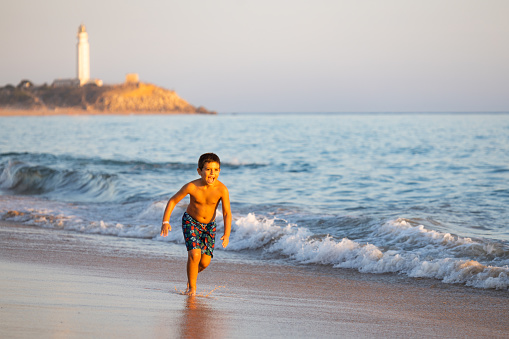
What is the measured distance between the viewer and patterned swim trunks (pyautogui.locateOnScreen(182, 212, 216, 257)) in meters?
5.07

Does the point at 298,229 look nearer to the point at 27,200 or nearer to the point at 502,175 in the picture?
the point at 27,200

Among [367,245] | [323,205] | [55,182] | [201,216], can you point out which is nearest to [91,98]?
[55,182]

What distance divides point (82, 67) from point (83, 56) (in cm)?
996

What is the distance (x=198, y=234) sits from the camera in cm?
509

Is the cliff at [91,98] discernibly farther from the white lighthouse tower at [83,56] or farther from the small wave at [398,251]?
the small wave at [398,251]

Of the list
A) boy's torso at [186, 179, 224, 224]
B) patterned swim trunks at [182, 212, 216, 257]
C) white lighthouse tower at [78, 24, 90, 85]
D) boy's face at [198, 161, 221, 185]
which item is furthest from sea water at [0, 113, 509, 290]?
white lighthouse tower at [78, 24, 90, 85]

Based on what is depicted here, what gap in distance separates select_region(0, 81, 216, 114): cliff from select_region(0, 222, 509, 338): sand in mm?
134169

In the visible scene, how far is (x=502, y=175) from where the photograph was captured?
16812 mm

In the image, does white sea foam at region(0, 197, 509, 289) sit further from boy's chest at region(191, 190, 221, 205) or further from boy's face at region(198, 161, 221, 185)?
boy's face at region(198, 161, 221, 185)

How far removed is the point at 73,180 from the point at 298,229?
10.5m

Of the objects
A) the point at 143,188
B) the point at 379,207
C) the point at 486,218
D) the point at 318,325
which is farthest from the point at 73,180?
the point at 318,325

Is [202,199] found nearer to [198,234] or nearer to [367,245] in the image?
[198,234]

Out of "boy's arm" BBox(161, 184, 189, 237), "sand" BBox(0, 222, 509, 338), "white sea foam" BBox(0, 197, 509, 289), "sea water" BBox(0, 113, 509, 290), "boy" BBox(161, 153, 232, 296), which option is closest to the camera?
"sand" BBox(0, 222, 509, 338)

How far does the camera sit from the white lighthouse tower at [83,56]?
393 ft
